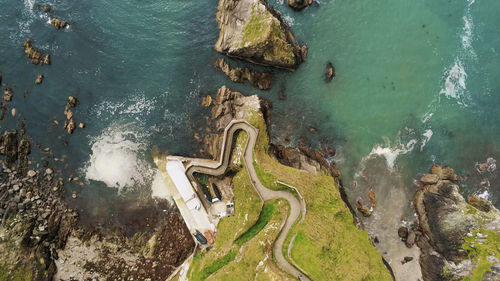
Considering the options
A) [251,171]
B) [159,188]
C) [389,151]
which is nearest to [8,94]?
[159,188]

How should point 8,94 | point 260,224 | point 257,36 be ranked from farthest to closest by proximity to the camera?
point 8,94
point 257,36
point 260,224

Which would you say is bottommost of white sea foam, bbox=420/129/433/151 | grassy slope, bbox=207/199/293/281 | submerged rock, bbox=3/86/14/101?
grassy slope, bbox=207/199/293/281

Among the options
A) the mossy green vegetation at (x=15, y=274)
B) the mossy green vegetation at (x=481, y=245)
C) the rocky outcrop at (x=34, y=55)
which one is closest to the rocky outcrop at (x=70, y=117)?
the rocky outcrop at (x=34, y=55)

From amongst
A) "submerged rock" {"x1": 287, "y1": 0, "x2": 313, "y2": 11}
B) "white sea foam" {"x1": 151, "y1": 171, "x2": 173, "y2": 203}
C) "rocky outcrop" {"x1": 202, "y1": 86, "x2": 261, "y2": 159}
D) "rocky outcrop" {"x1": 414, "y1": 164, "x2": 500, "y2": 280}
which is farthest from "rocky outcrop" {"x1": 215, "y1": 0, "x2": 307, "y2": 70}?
"rocky outcrop" {"x1": 414, "y1": 164, "x2": 500, "y2": 280}

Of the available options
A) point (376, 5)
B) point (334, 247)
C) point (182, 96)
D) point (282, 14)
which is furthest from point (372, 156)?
point (182, 96)

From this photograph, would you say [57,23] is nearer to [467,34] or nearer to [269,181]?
[269,181]

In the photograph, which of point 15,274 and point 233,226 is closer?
point 233,226

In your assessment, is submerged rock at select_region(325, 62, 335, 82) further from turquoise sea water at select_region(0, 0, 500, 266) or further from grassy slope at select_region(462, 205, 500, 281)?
grassy slope at select_region(462, 205, 500, 281)
